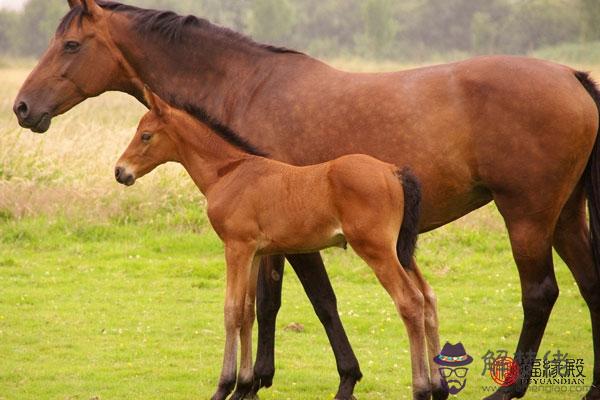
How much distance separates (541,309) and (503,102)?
1.37 m

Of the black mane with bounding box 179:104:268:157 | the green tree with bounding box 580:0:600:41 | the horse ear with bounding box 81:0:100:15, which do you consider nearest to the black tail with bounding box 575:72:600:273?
the black mane with bounding box 179:104:268:157

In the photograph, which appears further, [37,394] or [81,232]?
[81,232]

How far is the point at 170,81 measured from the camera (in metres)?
6.89

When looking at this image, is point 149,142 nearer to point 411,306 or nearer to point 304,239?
point 304,239

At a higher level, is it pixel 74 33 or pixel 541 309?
pixel 74 33

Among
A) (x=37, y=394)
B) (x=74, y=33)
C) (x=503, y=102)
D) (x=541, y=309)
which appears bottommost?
(x=37, y=394)

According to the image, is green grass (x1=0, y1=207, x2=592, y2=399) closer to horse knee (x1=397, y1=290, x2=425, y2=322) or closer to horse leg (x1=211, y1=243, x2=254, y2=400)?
horse leg (x1=211, y1=243, x2=254, y2=400)

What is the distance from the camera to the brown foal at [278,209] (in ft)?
17.9

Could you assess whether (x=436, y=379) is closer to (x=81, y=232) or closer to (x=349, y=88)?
(x=349, y=88)

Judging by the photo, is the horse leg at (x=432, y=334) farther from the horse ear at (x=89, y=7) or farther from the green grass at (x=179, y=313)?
the horse ear at (x=89, y=7)

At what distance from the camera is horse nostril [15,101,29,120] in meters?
6.83

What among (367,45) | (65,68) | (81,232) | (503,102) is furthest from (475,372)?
(367,45)

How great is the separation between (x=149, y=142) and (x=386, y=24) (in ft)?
149

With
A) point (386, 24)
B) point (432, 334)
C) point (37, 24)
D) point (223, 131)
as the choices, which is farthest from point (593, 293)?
point (37, 24)
